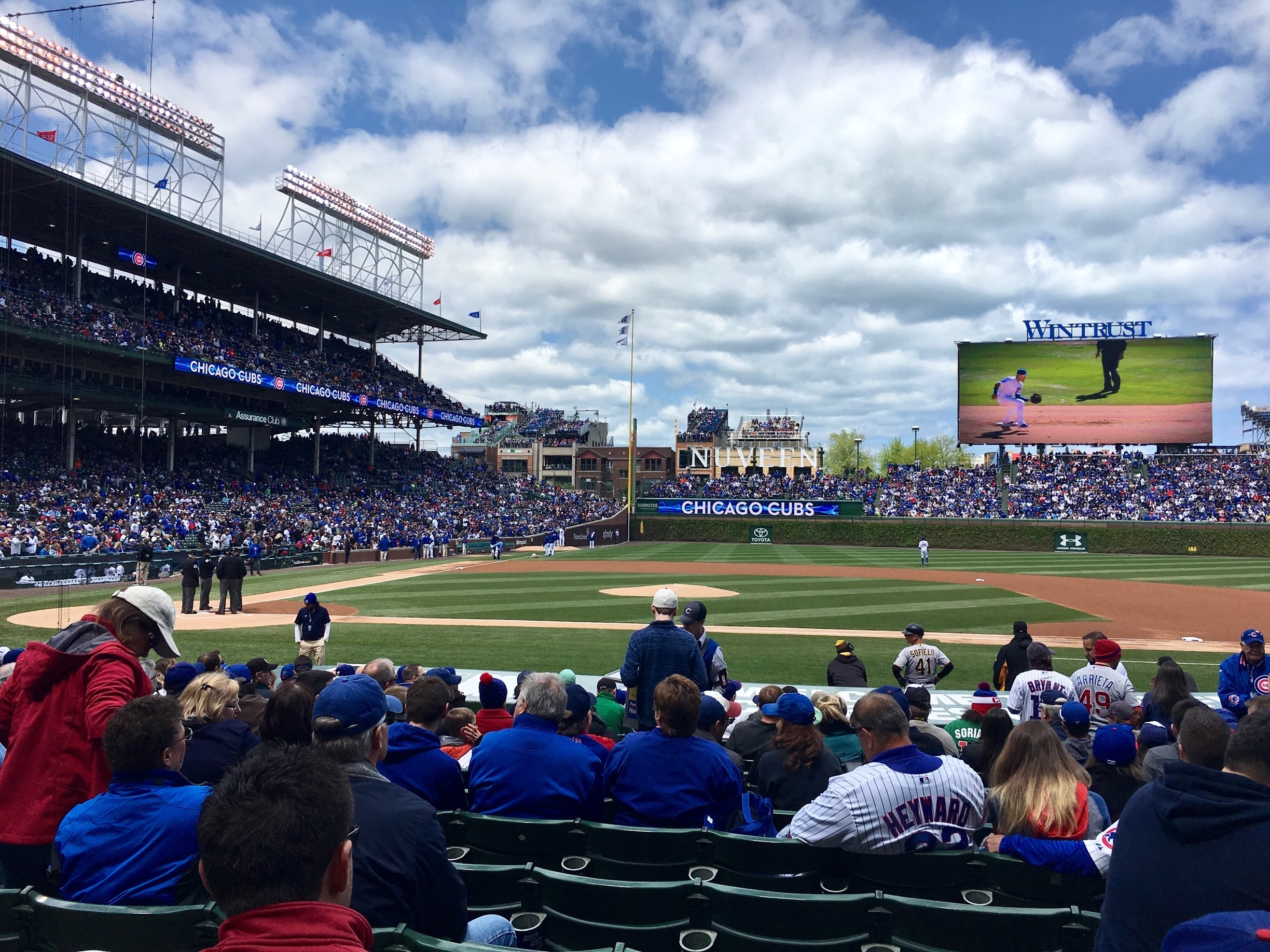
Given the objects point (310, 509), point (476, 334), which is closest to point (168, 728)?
point (310, 509)

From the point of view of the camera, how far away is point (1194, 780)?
238 centimetres

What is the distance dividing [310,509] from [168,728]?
147ft

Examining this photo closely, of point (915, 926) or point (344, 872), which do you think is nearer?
point (344, 872)

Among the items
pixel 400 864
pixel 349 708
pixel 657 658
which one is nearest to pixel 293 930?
pixel 400 864

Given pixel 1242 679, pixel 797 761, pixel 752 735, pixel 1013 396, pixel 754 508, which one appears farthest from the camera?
pixel 1013 396

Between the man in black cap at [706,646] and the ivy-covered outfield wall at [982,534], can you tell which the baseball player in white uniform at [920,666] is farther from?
the ivy-covered outfield wall at [982,534]

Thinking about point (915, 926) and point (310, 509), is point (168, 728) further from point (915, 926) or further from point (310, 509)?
point (310, 509)

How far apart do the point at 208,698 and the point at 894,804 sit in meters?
4.37

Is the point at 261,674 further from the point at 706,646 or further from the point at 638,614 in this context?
the point at 638,614

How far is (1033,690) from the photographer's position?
26.1 feet

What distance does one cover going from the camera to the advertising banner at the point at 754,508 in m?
57.0

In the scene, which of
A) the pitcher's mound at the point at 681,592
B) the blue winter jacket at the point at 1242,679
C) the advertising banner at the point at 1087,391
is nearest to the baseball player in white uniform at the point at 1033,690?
the blue winter jacket at the point at 1242,679

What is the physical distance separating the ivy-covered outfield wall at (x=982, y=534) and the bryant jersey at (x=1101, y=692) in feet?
151

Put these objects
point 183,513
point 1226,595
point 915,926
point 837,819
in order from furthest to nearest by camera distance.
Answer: point 183,513, point 1226,595, point 837,819, point 915,926
